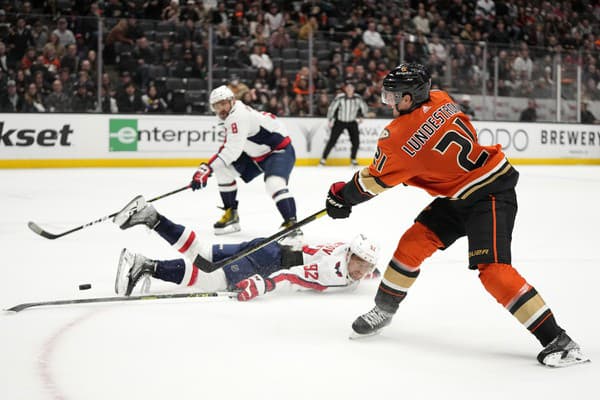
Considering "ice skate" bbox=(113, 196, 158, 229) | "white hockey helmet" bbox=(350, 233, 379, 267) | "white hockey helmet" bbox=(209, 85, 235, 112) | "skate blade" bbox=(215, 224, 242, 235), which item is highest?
"white hockey helmet" bbox=(209, 85, 235, 112)

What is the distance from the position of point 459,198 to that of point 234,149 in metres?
2.94

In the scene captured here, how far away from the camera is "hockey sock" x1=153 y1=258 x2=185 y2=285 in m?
3.68

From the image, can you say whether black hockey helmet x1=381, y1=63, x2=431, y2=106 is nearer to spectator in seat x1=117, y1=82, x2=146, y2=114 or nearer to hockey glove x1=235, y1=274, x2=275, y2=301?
hockey glove x1=235, y1=274, x2=275, y2=301

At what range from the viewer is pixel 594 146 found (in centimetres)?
1532

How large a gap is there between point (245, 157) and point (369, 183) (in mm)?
3270

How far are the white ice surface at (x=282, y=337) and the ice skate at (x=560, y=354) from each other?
0.03 m

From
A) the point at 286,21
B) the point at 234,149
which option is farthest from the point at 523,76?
the point at 234,149

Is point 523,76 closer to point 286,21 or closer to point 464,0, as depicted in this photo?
point 464,0

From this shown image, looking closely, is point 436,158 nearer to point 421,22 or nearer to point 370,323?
point 370,323

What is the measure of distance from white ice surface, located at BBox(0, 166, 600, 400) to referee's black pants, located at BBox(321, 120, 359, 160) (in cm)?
709

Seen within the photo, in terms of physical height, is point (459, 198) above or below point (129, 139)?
above

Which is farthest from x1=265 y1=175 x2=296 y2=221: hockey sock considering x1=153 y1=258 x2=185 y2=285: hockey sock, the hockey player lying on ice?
x1=153 y1=258 x2=185 y2=285: hockey sock

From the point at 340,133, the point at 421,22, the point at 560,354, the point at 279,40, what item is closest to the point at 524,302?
the point at 560,354

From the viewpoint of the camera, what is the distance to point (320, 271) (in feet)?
12.0
